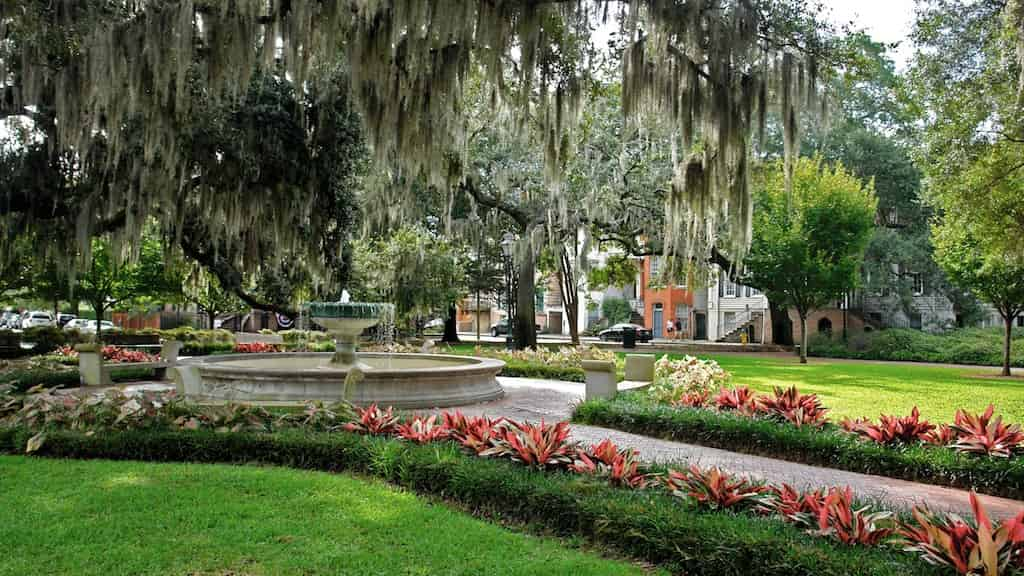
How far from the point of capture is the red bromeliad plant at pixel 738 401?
8938 mm

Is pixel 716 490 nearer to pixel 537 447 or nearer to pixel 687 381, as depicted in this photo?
pixel 537 447

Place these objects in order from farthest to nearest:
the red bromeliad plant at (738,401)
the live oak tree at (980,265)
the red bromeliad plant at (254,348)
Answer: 1. the red bromeliad plant at (254,348)
2. the live oak tree at (980,265)
3. the red bromeliad plant at (738,401)

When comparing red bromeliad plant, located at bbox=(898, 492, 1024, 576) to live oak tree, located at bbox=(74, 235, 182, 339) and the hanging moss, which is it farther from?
live oak tree, located at bbox=(74, 235, 182, 339)

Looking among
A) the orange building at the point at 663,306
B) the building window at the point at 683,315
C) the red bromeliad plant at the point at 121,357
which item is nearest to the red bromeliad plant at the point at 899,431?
the red bromeliad plant at the point at 121,357

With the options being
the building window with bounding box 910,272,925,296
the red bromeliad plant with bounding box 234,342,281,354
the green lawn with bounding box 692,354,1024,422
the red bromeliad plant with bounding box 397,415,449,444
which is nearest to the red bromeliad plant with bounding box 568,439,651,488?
the red bromeliad plant with bounding box 397,415,449,444

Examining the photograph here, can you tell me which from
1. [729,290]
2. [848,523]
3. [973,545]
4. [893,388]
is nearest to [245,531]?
[848,523]

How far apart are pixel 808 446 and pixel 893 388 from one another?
8.92m

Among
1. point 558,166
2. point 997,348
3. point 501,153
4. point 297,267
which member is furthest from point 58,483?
point 997,348

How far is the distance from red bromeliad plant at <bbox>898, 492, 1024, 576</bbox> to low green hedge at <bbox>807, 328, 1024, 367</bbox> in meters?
25.4

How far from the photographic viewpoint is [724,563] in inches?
161

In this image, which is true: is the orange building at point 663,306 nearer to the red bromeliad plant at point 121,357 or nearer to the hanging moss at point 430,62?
the red bromeliad plant at point 121,357

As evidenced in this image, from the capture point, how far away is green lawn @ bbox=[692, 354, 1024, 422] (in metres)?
11.6

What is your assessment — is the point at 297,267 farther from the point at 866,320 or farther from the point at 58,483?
the point at 866,320

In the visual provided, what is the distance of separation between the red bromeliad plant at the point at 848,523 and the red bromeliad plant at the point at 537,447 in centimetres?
212
